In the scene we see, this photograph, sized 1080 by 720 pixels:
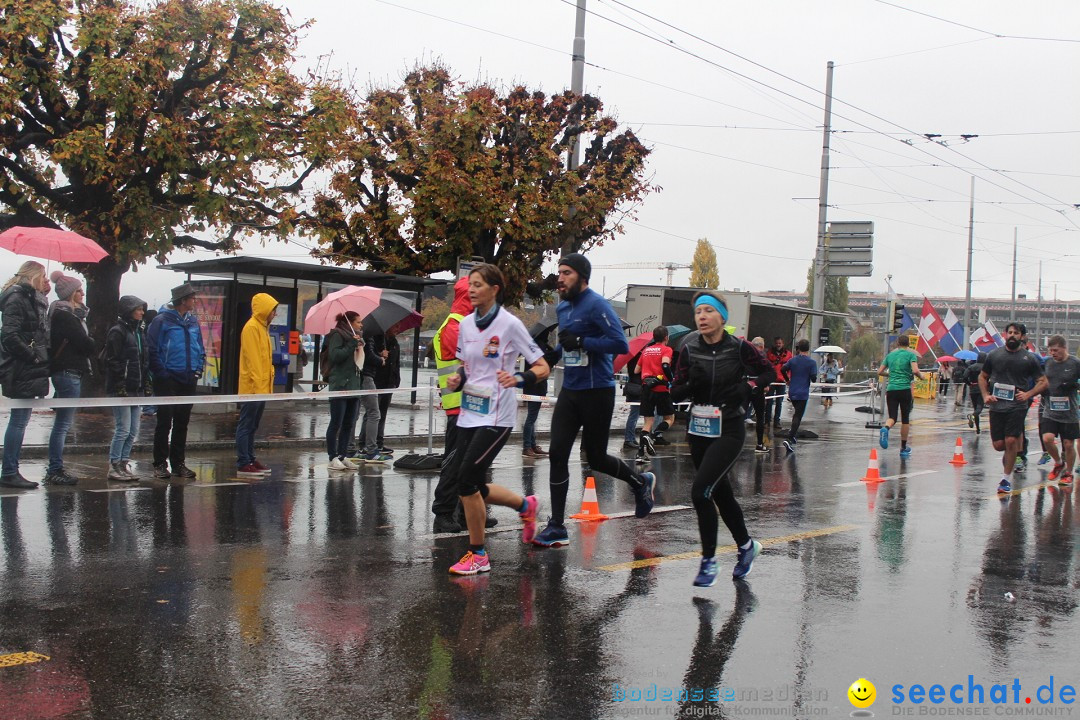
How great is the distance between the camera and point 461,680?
4512mm

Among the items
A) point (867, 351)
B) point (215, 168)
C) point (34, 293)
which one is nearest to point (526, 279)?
point (215, 168)

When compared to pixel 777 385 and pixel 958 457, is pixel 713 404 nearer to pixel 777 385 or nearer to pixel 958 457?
pixel 958 457

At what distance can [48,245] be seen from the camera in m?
11.4

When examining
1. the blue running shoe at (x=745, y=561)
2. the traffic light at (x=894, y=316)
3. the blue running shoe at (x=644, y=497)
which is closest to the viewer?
the blue running shoe at (x=745, y=561)

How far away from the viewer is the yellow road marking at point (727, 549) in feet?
22.7

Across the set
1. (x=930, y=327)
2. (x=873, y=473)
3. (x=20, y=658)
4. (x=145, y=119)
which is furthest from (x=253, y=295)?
(x=930, y=327)

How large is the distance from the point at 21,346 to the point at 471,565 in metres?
5.48

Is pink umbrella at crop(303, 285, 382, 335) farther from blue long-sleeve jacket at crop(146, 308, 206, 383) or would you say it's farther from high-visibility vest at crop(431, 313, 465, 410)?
high-visibility vest at crop(431, 313, 465, 410)

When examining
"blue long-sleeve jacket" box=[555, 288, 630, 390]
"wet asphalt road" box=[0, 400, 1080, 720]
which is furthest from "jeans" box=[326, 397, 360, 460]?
"blue long-sleeve jacket" box=[555, 288, 630, 390]

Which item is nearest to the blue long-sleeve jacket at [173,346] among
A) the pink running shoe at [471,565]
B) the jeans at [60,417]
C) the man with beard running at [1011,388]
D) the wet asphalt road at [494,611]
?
the jeans at [60,417]

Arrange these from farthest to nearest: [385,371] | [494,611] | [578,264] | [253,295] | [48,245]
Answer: [253,295] < [385,371] < [48,245] < [578,264] < [494,611]

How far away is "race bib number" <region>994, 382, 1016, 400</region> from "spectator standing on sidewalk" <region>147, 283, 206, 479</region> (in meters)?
8.88

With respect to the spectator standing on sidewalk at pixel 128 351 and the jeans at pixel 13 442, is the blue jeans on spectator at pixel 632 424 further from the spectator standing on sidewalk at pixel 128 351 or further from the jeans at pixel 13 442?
the jeans at pixel 13 442

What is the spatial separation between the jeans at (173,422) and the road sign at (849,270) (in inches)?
973
